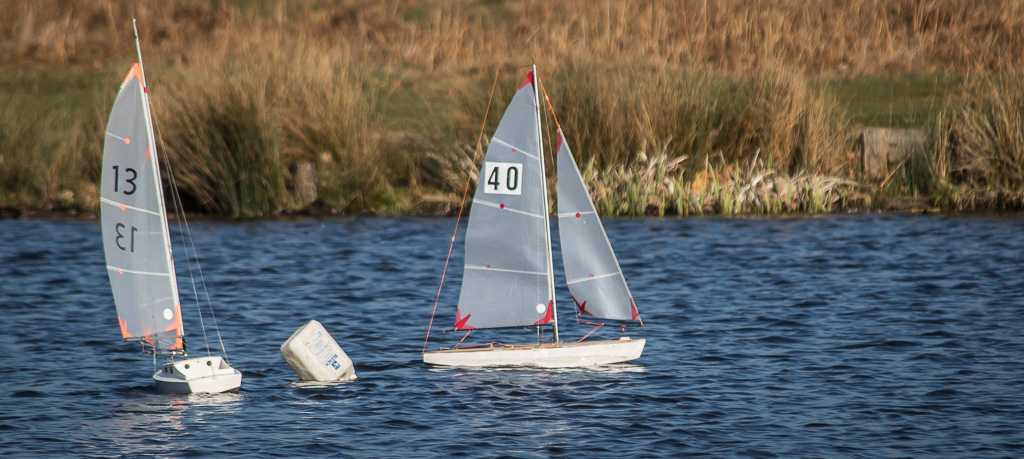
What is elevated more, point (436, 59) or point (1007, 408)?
point (436, 59)

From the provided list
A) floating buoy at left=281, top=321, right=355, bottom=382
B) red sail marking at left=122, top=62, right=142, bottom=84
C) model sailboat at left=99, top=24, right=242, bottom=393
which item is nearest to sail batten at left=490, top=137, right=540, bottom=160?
floating buoy at left=281, top=321, right=355, bottom=382

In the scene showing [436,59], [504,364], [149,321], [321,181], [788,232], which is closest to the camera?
[149,321]

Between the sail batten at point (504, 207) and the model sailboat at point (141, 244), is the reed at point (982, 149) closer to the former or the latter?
the sail batten at point (504, 207)

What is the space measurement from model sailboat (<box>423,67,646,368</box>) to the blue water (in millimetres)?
277

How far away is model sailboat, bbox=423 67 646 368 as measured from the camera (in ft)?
41.6

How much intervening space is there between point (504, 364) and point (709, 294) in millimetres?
5395

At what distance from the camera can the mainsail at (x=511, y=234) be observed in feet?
41.4

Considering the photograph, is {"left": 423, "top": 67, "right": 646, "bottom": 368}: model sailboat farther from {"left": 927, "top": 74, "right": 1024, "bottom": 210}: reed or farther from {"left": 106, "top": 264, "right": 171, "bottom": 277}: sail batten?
{"left": 927, "top": 74, "right": 1024, "bottom": 210}: reed

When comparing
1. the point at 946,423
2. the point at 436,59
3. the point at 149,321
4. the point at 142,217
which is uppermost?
the point at 436,59

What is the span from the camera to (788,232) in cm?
2197

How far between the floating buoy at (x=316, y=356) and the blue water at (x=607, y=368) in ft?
0.68

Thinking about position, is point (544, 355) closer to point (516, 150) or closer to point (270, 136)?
point (516, 150)

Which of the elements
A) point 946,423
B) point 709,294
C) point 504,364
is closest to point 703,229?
point 709,294

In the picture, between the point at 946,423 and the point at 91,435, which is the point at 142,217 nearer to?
the point at 91,435
